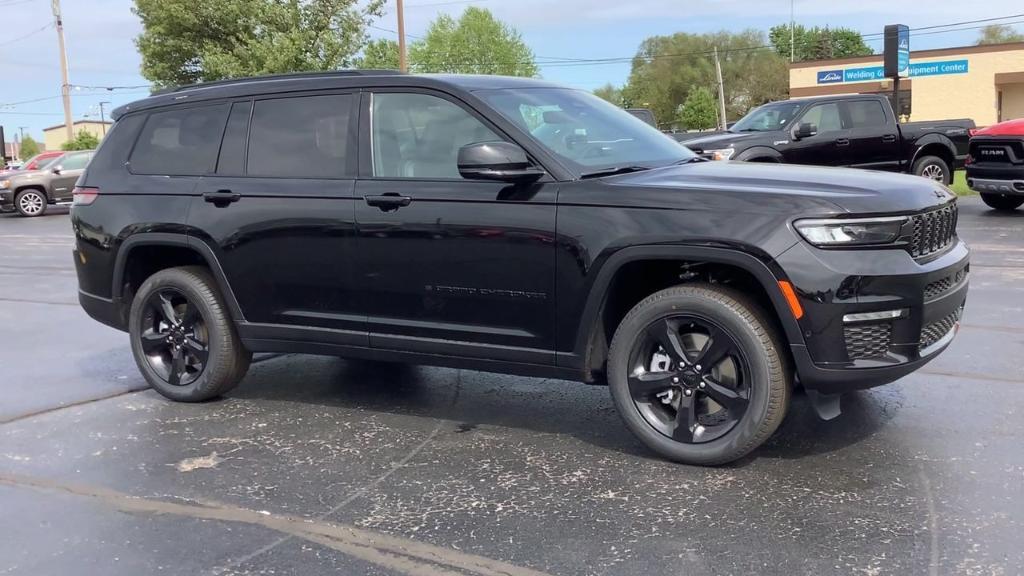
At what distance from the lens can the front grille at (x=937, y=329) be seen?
4027mm

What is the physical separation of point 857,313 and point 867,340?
141mm

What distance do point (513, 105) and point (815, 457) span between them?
7.30 feet

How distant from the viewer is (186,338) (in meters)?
5.61

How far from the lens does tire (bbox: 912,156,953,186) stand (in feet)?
51.8

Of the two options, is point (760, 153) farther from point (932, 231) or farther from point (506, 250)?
point (506, 250)

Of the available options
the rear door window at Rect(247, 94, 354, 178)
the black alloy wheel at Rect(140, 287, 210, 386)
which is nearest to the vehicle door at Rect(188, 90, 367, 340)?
the rear door window at Rect(247, 94, 354, 178)

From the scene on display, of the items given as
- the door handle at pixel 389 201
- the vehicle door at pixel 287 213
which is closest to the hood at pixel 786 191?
the door handle at pixel 389 201

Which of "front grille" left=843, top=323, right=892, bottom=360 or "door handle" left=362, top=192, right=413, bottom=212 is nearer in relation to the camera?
"front grille" left=843, top=323, right=892, bottom=360

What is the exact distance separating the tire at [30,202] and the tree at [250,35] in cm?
747

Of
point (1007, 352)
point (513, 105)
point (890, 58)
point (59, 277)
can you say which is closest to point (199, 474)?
point (513, 105)

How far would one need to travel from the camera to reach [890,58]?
64.2 ft

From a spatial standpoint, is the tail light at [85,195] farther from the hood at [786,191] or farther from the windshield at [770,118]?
the windshield at [770,118]

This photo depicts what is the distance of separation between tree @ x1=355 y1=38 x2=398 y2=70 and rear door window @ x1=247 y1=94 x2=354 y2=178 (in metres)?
28.2

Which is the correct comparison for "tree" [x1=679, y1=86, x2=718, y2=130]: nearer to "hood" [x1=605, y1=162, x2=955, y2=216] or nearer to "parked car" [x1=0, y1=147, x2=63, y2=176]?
"parked car" [x1=0, y1=147, x2=63, y2=176]
